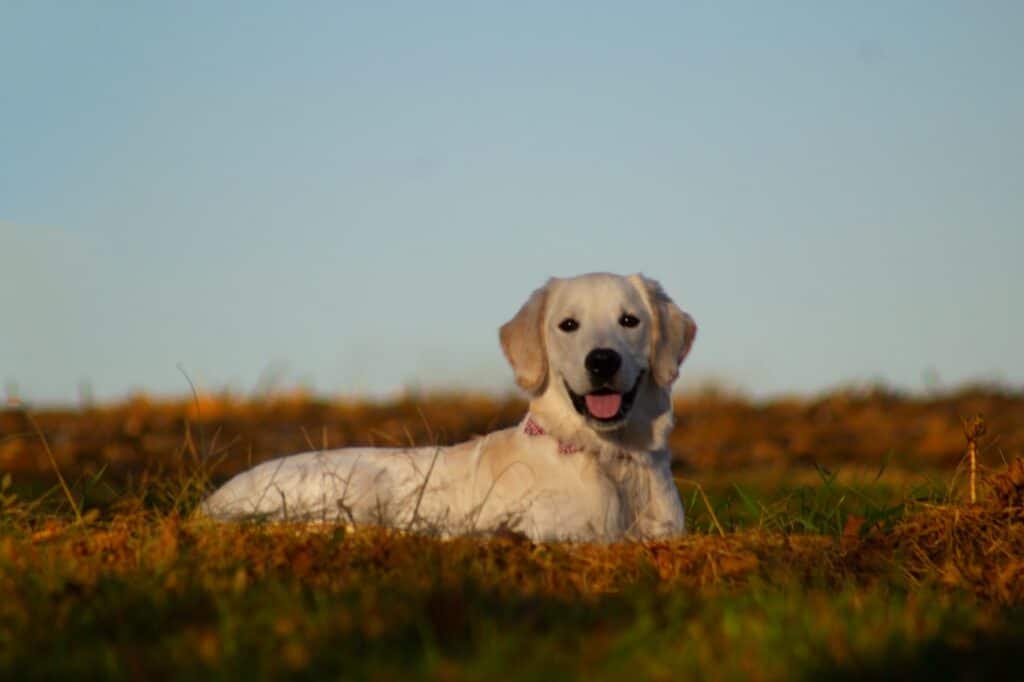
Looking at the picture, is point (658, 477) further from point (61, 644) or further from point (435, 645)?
point (61, 644)

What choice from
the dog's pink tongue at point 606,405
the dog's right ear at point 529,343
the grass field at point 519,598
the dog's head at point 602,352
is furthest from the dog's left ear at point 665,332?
the grass field at point 519,598

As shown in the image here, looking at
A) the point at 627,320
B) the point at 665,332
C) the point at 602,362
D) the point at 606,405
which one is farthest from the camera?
the point at 665,332

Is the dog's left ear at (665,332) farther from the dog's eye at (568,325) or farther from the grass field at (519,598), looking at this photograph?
the grass field at (519,598)

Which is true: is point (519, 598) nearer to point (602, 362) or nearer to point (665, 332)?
point (602, 362)

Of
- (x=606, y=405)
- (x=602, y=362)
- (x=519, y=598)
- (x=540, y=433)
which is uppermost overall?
(x=602, y=362)

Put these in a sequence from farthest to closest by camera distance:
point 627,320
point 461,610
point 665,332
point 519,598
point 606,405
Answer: point 665,332 < point 627,320 < point 606,405 < point 519,598 < point 461,610

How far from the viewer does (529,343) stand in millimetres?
7320

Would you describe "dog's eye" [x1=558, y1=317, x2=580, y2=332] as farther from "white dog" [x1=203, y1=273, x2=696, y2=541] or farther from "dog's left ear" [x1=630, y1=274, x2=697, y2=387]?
"dog's left ear" [x1=630, y1=274, x2=697, y2=387]

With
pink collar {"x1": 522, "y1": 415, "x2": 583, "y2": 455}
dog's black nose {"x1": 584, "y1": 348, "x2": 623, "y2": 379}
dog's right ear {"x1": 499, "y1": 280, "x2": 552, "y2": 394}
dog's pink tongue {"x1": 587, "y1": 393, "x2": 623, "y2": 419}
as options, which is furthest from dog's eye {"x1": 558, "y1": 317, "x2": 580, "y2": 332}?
pink collar {"x1": 522, "y1": 415, "x2": 583, "y2": 455}

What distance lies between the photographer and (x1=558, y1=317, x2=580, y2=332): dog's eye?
7176 mm

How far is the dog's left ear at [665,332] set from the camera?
7191mm

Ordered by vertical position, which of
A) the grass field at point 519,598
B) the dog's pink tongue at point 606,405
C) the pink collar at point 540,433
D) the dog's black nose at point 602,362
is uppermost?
the dog's black nose at point 602,362

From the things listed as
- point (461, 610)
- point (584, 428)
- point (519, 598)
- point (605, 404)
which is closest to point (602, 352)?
point (605, 404)

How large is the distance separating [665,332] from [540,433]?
88 cm
